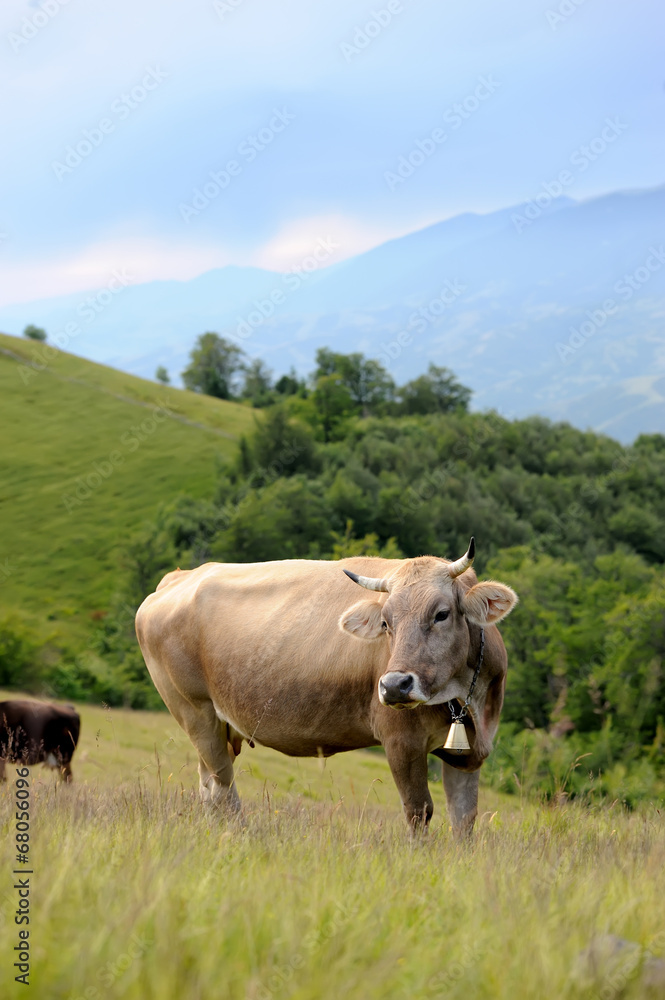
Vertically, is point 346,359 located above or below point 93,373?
above

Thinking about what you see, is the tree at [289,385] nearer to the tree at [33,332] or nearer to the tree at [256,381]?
the tree at [256,381]

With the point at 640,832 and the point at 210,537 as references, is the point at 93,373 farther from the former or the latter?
the point at 640,832

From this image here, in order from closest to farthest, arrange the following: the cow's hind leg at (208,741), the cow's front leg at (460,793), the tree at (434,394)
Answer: the cow's front leg at (460,793)
the cow's hind leg at (208,741)
the tree at (434,394)

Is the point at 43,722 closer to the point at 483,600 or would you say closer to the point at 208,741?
the point at 208,741

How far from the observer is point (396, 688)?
5.54m

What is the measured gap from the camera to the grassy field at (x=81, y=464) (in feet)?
244

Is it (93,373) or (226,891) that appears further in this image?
(93,373)

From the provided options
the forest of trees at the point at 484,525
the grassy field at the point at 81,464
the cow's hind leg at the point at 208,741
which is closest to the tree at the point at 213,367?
the forest of trees at the point at 484,525

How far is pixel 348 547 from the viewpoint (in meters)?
71.4

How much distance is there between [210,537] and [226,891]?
7409 centimetres

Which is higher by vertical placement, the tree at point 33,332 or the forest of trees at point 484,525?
the tree at point 33,332

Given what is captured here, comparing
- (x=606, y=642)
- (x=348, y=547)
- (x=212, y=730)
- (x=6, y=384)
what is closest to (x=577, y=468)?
(x=348, y=547)

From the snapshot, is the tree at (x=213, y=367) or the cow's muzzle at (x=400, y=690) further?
the tree at (x=213, y=367)

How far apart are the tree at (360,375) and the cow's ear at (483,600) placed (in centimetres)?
12994
